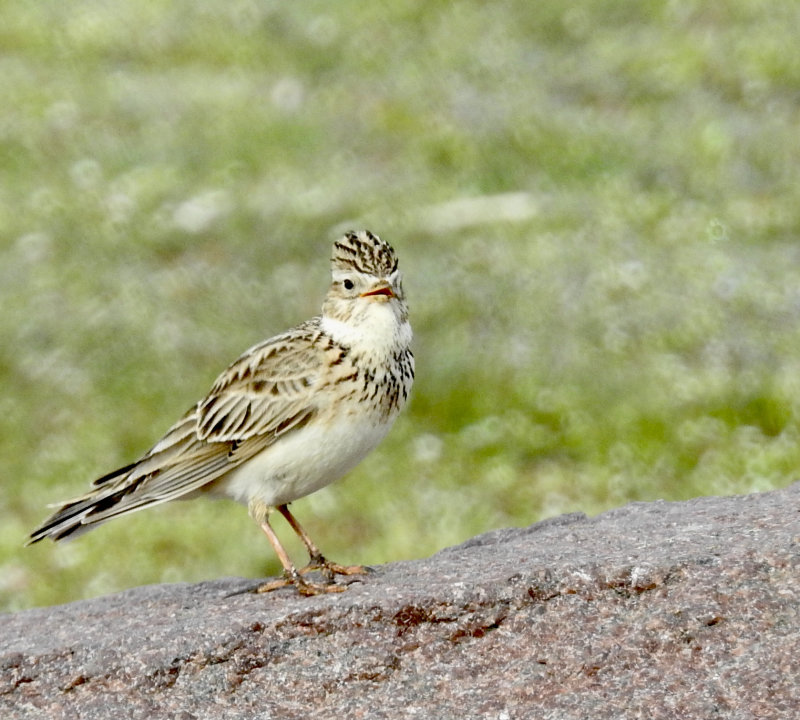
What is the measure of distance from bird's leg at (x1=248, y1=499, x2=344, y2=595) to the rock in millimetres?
339

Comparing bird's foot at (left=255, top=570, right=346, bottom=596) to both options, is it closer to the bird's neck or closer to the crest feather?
the bird's neck

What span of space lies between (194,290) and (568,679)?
1128cm

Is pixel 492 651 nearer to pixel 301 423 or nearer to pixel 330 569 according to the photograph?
pixel 330 569

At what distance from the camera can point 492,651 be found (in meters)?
7.73

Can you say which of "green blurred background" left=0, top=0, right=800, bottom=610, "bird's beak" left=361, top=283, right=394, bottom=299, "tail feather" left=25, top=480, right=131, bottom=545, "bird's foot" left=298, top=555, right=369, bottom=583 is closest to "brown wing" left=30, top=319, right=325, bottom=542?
"tail feather" left=25, top=480, right=131, bottom=545

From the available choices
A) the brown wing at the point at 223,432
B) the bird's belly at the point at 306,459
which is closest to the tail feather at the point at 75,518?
the brown wing at the point at 223,432

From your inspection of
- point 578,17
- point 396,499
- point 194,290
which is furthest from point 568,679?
point 578,17

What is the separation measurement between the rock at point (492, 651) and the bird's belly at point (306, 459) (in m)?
0.90

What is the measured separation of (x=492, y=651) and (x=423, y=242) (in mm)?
11219

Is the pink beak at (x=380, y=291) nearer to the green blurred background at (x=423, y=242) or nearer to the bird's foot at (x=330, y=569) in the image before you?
the bird's foot at (x=330, y=569)

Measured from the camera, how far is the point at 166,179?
20.3 m

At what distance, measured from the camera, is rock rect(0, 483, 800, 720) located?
7.42 m

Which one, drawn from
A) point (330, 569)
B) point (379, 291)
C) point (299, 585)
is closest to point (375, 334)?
point (379, 291)

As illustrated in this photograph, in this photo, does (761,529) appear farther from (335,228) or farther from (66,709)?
(335,228)
